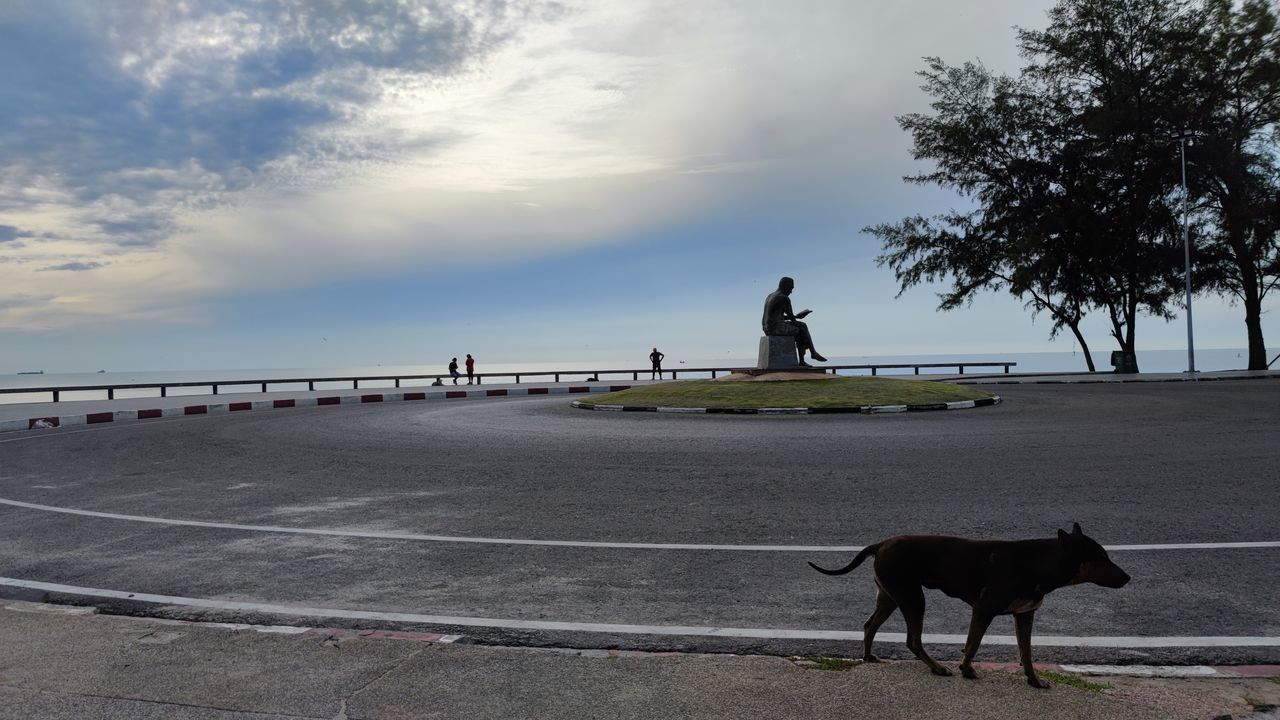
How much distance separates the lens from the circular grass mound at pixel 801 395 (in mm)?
23312

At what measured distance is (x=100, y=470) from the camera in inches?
505

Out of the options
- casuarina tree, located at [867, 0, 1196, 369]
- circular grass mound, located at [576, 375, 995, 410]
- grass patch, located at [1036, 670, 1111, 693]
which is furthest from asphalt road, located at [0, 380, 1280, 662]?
casuarina tree, located at [867, 0, 1196, 369]

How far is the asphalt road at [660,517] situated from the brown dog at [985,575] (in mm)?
616

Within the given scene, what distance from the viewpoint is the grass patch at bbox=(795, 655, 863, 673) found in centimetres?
412

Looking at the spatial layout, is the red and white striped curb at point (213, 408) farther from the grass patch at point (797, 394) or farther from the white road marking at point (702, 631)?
the white road marking at point (702, 631)

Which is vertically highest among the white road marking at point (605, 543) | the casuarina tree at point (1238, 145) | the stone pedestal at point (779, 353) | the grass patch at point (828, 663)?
the casuarina tree at point (1238, 145)

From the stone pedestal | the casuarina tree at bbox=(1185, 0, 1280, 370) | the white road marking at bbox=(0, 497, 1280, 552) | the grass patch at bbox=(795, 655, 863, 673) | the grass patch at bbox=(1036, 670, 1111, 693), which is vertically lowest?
the grass patch at bbox=(1036, 670, 1111, 693)

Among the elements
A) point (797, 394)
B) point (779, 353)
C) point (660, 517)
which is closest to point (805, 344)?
point (779, 353)

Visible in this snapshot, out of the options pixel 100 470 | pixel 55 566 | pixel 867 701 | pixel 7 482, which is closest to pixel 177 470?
pixel 100 470

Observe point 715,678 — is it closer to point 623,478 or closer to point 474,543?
point 474,543

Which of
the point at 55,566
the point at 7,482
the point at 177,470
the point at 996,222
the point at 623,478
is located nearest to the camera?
the point at 55,566

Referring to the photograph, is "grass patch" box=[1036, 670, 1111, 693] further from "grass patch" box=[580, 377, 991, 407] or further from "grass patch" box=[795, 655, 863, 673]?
"grass patch" box=[580, 377, 991, 407]

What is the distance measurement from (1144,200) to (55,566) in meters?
48.8

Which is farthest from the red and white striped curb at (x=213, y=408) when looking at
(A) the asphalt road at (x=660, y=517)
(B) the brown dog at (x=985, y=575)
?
(B) the brown dog at (x=985, y=575)
